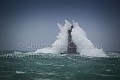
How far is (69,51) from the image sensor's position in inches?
1745

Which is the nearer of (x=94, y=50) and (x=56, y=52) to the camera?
(x=94, y=50)

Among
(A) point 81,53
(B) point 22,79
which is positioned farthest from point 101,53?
(B) point 22,79

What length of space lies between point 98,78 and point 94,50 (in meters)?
27.8

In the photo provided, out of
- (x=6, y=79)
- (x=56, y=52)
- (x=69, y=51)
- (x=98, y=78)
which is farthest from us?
(x=56, y=52)

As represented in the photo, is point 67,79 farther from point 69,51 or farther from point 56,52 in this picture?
point 56,52

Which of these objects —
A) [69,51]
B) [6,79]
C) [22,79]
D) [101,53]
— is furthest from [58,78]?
[69,51]

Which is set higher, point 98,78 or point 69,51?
point 69,51

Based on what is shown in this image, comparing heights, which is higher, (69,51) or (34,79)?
(69,51)

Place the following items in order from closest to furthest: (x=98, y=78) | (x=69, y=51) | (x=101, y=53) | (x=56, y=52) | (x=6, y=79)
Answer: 1. (x=6, y=79)
2. (x=98, y=78)
3. (x=101, y=53)
4. (x=69, y=51)
5. (x=56, y=52)

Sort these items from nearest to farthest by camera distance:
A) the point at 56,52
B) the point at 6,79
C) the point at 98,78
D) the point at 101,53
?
the point at 6,79
the point at 98,78
the point at 101,53
the point at 56,52

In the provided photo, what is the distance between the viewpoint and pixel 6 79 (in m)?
12.4

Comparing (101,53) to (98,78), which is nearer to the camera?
(98,78)

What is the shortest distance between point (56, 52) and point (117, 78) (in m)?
35.5

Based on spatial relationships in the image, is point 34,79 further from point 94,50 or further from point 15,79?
point 94,50
